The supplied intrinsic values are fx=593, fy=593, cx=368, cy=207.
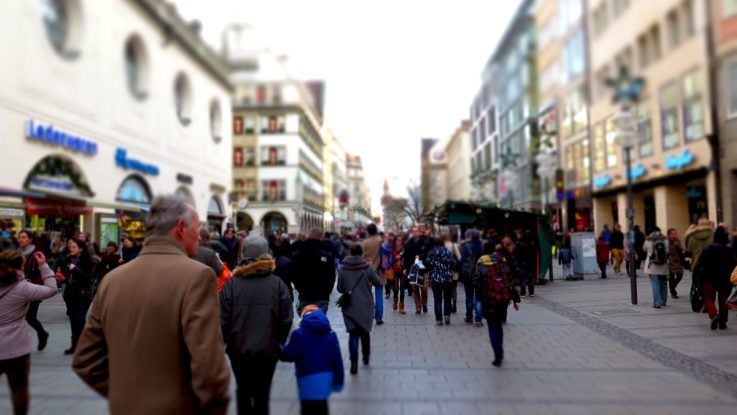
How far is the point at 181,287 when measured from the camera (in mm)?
2461

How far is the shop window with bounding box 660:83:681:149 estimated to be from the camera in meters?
3.31

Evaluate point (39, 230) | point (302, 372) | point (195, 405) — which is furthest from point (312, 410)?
point (39, 230)

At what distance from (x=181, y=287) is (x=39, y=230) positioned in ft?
56.6

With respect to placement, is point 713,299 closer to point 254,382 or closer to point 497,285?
point 497,285

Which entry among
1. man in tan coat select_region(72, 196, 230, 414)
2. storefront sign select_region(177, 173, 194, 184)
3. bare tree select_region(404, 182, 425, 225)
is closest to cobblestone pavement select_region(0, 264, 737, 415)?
man in tan coat select_region(72, 196, 230, 414)

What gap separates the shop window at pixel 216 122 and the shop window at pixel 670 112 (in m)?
3.89

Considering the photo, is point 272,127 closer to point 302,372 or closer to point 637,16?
point 302,372

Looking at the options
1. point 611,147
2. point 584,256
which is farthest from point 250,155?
point 584,256

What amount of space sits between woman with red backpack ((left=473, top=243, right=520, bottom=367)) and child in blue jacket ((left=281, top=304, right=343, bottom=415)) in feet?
11.1

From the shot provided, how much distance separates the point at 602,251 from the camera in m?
20.3

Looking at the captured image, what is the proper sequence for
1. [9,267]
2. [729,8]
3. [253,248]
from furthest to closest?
[9,267]
[253,248]
[729,8]

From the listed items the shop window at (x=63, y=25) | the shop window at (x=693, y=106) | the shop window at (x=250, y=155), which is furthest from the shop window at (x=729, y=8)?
the shop window at (x=63, y=25)

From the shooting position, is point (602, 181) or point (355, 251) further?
point (355, 251)

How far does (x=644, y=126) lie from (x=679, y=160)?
5.34ft
